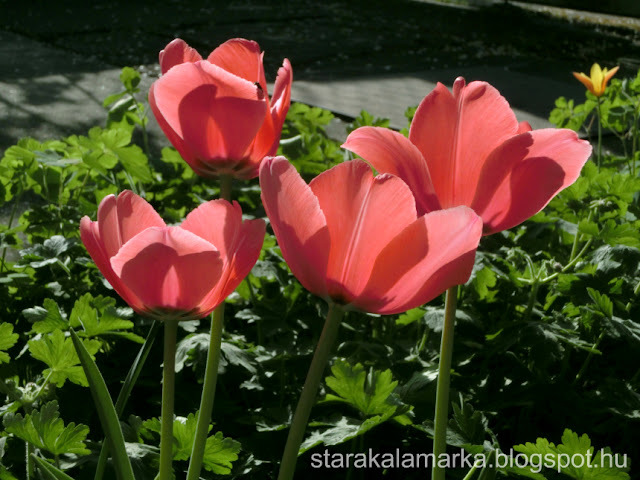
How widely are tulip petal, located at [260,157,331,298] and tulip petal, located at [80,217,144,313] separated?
0.55 ft

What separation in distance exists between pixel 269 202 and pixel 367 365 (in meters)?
0.96

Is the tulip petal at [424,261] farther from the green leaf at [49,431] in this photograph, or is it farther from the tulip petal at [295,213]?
the green leaf at [49,431]

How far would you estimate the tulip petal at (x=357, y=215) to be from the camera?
0.75m

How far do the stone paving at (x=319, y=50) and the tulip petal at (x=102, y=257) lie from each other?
3933 millimetres

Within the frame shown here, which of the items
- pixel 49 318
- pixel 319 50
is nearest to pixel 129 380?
pixel 49 318

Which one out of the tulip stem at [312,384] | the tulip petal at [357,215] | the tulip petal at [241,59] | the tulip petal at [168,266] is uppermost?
the tulip petal at [241,59]

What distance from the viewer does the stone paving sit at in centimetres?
580

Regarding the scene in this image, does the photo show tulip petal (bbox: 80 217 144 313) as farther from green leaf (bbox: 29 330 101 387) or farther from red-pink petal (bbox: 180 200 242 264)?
green leaf (bbox: 29 330 101 387)

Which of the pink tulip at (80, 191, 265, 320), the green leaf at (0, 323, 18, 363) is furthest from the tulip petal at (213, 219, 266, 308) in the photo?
the green leaf at (0, 323, 18, 363)

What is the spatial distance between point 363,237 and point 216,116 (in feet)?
0.85

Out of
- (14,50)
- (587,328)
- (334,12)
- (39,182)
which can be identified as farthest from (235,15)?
(587,328)

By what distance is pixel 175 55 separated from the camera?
1.01 meters

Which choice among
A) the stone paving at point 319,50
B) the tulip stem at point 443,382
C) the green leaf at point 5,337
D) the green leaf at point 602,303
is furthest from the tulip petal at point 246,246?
the stone paving at point 319,50

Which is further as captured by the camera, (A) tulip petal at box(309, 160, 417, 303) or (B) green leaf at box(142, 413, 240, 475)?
(B) green leaf at box(142, 413, 240, 475)
